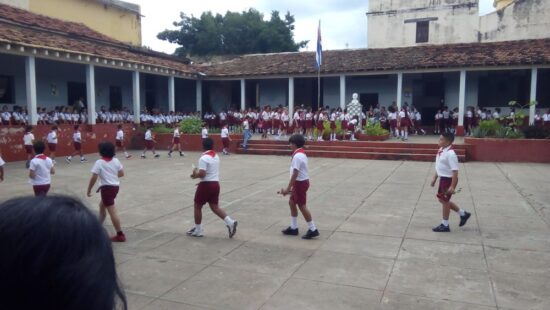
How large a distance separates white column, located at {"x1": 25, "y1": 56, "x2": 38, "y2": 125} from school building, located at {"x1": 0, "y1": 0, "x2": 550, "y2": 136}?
0.13 ft

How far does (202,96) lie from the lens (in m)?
28.2

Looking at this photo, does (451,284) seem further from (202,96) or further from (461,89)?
(202,96)

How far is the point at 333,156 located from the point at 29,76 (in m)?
11.3

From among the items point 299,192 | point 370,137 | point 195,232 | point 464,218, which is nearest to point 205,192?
point 195,232

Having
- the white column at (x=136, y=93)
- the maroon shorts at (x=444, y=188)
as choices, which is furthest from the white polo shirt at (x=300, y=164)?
the white column at (x=136, y=93)

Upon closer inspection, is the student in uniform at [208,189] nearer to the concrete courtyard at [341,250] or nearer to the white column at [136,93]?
the concrete courtyard at [341,250]

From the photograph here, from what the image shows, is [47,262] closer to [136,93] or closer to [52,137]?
[52,137]

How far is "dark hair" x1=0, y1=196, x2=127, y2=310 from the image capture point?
0.93 m

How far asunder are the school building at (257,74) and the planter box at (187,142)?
64.8 inches

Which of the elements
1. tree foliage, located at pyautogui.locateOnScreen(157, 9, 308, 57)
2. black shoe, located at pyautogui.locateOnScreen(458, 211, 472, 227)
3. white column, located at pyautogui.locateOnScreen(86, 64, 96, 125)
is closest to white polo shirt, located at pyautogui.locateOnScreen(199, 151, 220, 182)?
black shoe, located at pyautogui.locateOnScreen(458, 211, 472, 227)

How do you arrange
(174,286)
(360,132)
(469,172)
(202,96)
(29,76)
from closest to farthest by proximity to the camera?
(174,286), (469,172), (29,76), (360,132), (202,96)

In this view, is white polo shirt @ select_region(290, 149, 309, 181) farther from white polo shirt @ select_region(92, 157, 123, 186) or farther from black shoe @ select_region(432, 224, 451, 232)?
white polo shirt @ select_region(92, 157, 123, 186)

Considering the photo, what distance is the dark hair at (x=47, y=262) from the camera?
0.93 m

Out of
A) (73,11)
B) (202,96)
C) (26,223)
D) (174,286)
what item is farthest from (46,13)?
(26,223)
